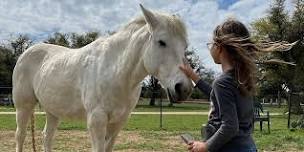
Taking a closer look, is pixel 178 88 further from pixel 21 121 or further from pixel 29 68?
pixel 21 121

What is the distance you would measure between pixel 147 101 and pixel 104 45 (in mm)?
50864

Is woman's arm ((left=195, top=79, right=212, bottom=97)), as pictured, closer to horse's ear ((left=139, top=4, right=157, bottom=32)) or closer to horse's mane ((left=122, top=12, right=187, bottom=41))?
horse's mane ((left=122, top=12, right=187, bottom=41))

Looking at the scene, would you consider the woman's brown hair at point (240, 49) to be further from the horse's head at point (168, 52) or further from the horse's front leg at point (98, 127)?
the horse's front leg at point (98, 127)

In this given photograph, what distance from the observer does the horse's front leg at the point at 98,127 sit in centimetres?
409

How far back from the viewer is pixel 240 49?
2.46 metres

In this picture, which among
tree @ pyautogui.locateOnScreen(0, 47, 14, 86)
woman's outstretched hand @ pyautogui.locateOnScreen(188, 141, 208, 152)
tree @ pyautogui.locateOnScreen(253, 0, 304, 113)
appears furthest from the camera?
tree @ pyautogui.locateOnScreen(0, 47, 14, 86)

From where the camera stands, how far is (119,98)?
13.5ft

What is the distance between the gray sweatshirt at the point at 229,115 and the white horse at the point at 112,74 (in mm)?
717

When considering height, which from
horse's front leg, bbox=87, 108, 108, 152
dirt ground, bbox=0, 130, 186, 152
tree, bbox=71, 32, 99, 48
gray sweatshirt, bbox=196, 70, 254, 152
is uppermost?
tree, bbox=71, 32, 99, 48

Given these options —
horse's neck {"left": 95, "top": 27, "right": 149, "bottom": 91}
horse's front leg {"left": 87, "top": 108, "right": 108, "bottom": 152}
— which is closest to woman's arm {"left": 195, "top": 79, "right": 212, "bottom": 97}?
horse's neck {"left": 95, "top": 27, "right": 149, "bottom": 91}

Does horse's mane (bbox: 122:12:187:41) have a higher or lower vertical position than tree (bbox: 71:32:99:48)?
lower

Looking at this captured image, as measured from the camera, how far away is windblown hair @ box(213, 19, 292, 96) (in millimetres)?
2438

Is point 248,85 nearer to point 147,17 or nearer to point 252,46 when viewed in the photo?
point 252,46

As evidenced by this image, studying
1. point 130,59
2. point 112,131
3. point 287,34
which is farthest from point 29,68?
point 287,34
